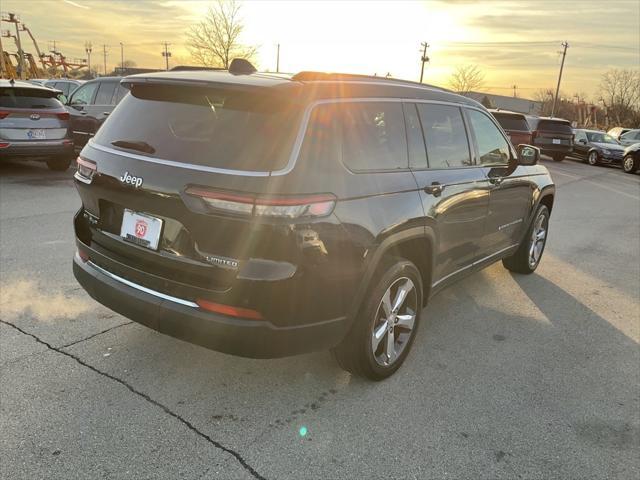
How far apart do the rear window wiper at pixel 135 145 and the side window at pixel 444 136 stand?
69.3 inches

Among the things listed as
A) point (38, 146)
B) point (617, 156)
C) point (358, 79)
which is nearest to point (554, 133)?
point (617, 156)

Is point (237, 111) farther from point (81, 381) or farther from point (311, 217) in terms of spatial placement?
point (81, 381)

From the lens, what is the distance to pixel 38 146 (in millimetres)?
8914

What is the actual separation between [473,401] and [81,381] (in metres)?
2.33

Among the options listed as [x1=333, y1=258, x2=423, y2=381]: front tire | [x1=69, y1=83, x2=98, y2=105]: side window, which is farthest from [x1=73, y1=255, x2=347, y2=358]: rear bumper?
[x1=69, y1=83, x2=98, y2=105]: side window

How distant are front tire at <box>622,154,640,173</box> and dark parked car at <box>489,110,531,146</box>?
5851mm

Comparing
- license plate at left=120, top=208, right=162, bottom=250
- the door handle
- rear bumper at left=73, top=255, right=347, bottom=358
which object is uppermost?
the door handle

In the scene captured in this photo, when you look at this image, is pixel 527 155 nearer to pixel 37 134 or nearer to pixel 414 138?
pixel 414 138

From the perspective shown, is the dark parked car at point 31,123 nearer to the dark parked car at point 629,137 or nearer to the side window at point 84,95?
the side window at point 84,95

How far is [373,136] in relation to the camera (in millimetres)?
2928

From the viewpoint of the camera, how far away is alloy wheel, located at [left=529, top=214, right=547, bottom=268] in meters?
5.53

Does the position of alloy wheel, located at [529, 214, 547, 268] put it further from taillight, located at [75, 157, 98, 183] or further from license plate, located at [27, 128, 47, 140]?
license plate, located at [27, 128, 47, 140]

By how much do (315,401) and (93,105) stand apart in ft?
33.2

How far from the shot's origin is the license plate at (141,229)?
259cm
